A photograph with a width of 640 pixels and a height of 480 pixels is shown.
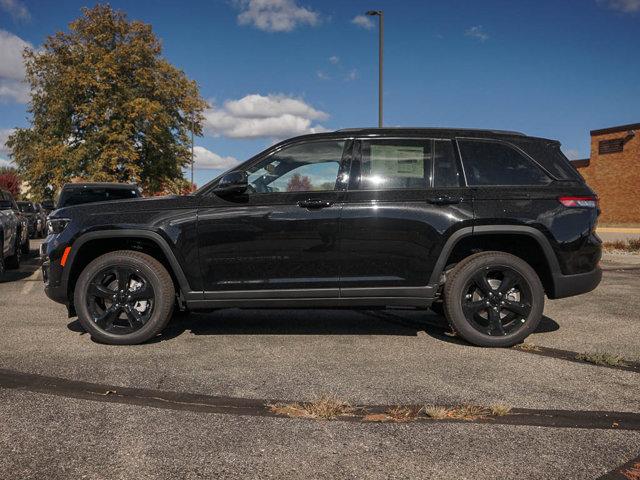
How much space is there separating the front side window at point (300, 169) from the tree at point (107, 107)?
1070 inches

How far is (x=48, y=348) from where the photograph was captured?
15.5 feet

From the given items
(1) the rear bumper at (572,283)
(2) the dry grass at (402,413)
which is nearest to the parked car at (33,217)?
(1) the rear bumper at (572,283)

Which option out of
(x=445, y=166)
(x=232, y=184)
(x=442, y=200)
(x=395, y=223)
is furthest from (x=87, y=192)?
(x=442, y=200)

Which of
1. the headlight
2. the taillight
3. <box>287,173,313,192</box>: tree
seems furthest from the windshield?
the taillight

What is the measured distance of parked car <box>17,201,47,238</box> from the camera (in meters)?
20.0

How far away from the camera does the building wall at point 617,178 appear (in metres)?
28.7

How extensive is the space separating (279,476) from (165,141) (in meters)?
32.7

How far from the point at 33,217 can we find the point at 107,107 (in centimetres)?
1170

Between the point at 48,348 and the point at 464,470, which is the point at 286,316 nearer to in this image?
the point at 48,348

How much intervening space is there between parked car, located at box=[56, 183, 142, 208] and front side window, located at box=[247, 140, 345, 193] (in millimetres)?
7721

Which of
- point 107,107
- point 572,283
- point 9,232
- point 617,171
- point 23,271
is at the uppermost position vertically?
point 107,107

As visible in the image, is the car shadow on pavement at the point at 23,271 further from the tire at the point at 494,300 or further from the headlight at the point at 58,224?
the tire at the point at 494,300

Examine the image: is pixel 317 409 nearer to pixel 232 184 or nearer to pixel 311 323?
pixel 232 184

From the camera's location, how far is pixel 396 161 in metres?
4.91
